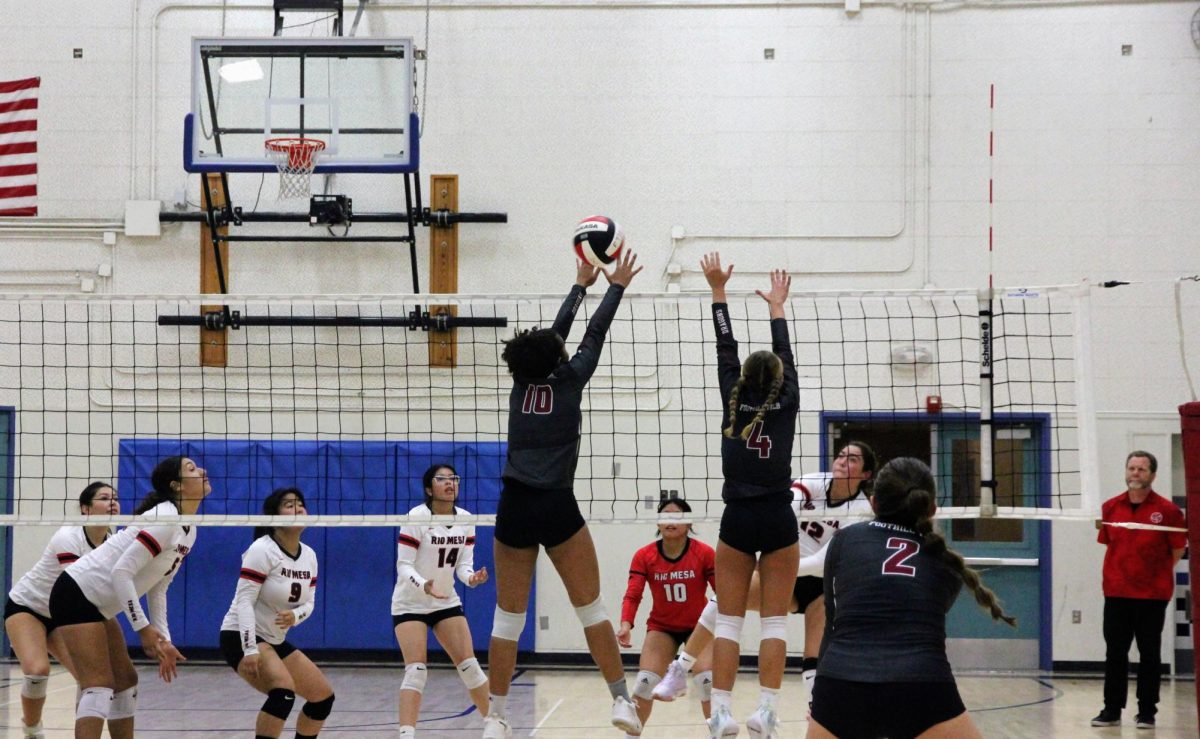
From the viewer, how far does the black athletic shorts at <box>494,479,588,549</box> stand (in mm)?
5578

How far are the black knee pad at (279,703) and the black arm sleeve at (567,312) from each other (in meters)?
2.56

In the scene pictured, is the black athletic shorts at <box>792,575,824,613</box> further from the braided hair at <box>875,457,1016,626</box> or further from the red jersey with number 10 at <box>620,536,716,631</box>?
the braided hair at <box>875,457,1016,626</box>

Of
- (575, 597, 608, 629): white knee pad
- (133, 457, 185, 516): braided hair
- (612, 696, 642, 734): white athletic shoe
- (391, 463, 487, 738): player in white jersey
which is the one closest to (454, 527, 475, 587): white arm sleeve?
(391, 463, 487, 738): player in white jersey

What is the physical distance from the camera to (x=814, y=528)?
7527 millimetres

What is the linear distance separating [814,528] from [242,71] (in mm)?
6586

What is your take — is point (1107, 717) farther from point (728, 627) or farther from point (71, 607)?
point (71, 607)

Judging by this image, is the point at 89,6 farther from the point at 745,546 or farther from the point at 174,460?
the point at 745,546

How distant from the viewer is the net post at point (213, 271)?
12.1 metres

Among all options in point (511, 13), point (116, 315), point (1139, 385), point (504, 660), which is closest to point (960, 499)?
point (1139, 385)

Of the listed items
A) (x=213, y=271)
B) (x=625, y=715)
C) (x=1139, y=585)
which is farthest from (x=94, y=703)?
(x=1139, y=585)

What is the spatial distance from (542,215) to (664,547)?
5.35 meters

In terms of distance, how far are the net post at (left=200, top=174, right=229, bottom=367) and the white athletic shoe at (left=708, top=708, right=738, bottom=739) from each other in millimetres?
7846

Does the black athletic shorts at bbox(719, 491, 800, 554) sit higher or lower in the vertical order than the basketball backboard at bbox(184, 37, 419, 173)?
lower

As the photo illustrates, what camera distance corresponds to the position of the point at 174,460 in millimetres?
6809
